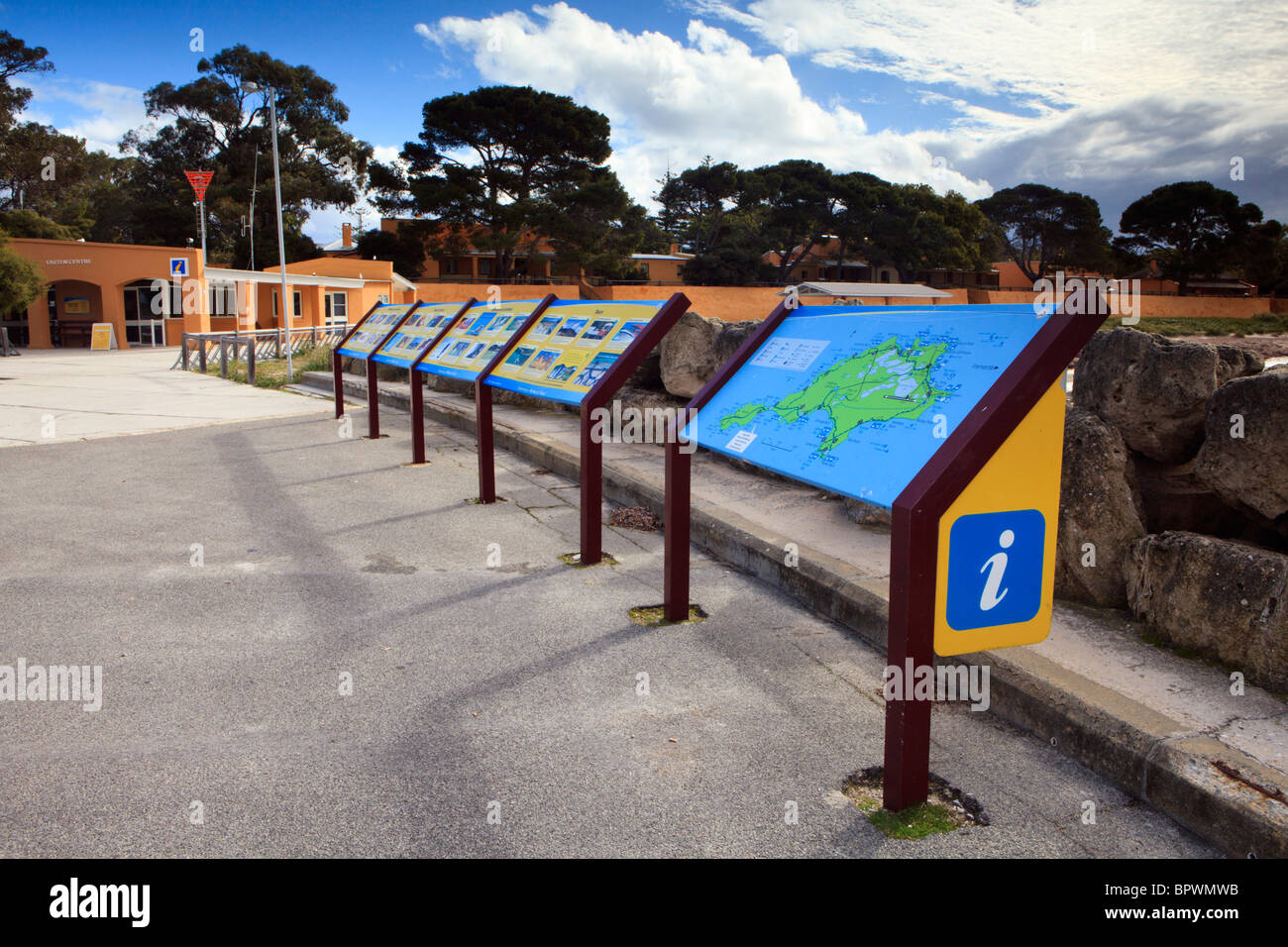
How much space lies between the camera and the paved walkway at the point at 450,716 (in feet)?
8.61

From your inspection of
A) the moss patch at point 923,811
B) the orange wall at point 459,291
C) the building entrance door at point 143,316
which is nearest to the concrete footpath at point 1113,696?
the moss patch at point 923,811

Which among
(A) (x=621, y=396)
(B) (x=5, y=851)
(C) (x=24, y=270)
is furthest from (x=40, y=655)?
(C) (x=24, y=270)

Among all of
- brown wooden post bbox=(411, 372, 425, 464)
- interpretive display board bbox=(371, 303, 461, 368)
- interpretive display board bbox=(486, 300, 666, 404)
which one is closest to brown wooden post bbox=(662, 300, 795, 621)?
interpretive display board bbox=(486, 300, 666, 404)

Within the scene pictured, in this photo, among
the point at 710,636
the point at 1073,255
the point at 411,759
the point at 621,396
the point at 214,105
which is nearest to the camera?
the point at 411,759

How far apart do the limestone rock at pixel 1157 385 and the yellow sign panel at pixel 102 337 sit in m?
30.4

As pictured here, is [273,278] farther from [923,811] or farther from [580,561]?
[923,811]

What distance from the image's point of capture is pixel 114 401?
13.7 m

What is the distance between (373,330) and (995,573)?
30.1 feet

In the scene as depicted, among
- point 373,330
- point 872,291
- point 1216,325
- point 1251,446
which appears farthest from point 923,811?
point 872,291

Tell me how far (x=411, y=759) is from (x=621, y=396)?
6.58 meters

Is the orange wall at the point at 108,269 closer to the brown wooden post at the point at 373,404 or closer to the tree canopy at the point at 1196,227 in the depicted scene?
the brown wooden post at the point at 373,404

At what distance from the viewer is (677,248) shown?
7056 centimetres

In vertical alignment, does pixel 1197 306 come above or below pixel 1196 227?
below
